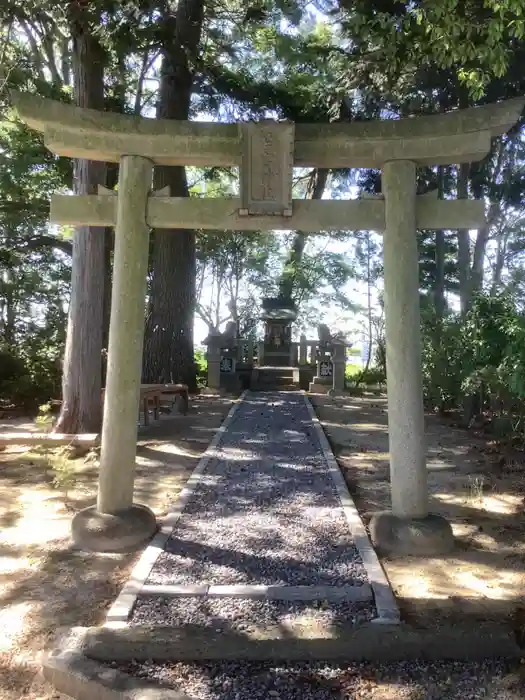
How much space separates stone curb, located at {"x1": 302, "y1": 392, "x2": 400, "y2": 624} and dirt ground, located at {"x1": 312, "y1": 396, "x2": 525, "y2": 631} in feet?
0.35

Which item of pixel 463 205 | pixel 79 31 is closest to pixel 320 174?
pixel 79 31

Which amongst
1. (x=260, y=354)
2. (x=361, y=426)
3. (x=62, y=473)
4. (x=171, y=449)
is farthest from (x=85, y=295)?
(x=260, y=354)

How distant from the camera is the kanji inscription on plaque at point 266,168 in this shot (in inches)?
177

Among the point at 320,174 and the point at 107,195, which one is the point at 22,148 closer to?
the point at 320,174

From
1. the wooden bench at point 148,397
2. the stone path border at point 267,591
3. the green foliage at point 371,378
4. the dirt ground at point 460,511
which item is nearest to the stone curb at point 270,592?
the stone path border at point 267,591

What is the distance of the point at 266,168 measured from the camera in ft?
15.0

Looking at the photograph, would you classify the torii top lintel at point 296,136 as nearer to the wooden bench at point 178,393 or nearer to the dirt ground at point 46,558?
the dirt ground at point 46,558

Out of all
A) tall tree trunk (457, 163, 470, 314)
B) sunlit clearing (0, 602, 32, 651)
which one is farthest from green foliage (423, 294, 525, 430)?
sunlit clearing (0, 602, 32, 651)

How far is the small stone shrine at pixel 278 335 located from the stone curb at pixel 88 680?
59.8ft

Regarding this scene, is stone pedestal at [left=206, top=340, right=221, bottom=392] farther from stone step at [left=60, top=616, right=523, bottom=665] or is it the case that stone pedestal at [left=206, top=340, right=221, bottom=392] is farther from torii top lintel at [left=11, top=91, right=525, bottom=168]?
stone step at [left=60, top=616, right=523, bottom=665]

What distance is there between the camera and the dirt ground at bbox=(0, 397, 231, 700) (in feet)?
10.1

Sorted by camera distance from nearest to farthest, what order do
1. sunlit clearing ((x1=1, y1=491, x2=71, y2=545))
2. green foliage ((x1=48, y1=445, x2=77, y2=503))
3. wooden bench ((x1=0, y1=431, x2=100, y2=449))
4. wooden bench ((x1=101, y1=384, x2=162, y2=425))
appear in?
sunlit clearing ((x1=1, y1=491, x2=71, y2=545)) → green foliage ((x1=48, y1=445, x2=77, y2=503)) → wooden bench ((x1=0, y1=431, x2=100, y2=449)) → wooden bench ((x1=101, y1=384, x2=162, y2=425))

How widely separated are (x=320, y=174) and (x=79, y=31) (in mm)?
9041

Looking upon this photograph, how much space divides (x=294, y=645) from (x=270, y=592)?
0.61 m
